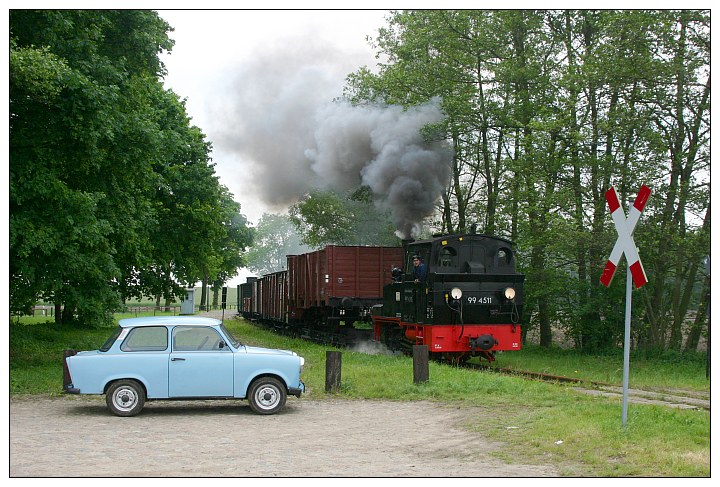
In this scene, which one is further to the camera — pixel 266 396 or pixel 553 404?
pixel 553 404

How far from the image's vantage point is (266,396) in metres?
11.3

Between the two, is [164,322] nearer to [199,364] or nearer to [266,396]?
[199,364]

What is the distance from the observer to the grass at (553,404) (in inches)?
316

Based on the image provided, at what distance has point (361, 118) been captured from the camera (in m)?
24.0

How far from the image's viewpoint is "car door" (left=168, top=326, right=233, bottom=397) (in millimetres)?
11047

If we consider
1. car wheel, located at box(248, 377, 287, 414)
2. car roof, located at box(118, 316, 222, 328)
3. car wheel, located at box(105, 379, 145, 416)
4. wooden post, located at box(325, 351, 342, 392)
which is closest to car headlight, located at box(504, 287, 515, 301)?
wooden post, located at box(325, 351, 342, 392)

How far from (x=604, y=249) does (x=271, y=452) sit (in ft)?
46.9

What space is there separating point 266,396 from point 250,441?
205 centimetres

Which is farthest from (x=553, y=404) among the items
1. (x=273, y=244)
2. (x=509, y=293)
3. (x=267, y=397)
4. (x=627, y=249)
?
(x=273, y=244)

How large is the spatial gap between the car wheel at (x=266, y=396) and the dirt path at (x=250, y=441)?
156 millimetres

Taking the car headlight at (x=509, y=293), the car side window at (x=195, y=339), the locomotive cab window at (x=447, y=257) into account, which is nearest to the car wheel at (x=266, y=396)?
the car side window at (x=195, y=339)

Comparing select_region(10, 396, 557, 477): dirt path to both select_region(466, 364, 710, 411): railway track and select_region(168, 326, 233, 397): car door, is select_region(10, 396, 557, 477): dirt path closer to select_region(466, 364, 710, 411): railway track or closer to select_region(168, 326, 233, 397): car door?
select_region(168, 326, 233, 397): car door

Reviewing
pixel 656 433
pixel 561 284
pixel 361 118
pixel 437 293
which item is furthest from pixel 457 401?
pixel 361 118

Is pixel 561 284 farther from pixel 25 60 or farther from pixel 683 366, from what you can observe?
pixel 25 60
